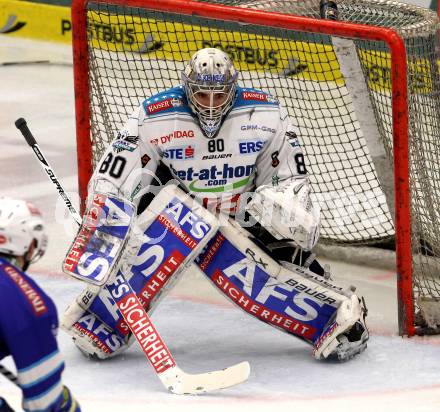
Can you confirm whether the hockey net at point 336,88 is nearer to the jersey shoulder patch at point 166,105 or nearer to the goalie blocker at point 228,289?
the goalie blocker at point 228,289

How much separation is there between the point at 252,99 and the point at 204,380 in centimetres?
100

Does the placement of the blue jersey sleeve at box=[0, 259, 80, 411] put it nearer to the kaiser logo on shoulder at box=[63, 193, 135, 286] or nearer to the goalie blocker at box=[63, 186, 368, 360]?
the kaiser logo on shoulder at box=[63, 193, 135, 286]

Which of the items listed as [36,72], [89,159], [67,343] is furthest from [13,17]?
[67,343]

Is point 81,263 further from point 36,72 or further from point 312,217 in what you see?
point 36,72

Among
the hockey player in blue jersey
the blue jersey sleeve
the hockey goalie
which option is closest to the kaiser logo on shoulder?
the hockey goalie

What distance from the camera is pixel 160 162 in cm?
465

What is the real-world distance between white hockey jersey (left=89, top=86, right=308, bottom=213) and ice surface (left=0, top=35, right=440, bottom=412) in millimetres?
515

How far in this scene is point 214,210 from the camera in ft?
15.3

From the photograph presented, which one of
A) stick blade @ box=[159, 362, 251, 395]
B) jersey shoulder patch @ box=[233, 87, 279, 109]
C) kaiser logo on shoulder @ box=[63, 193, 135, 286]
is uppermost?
jersey shoulder patch @ box=[233, 87, 279, 109]

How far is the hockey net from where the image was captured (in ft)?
15.6

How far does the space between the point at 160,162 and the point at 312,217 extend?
0.58m

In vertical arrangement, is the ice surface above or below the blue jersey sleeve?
below

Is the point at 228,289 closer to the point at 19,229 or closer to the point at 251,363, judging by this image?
the point at 251,363

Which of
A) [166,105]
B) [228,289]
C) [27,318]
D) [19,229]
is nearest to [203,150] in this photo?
[166,105]
